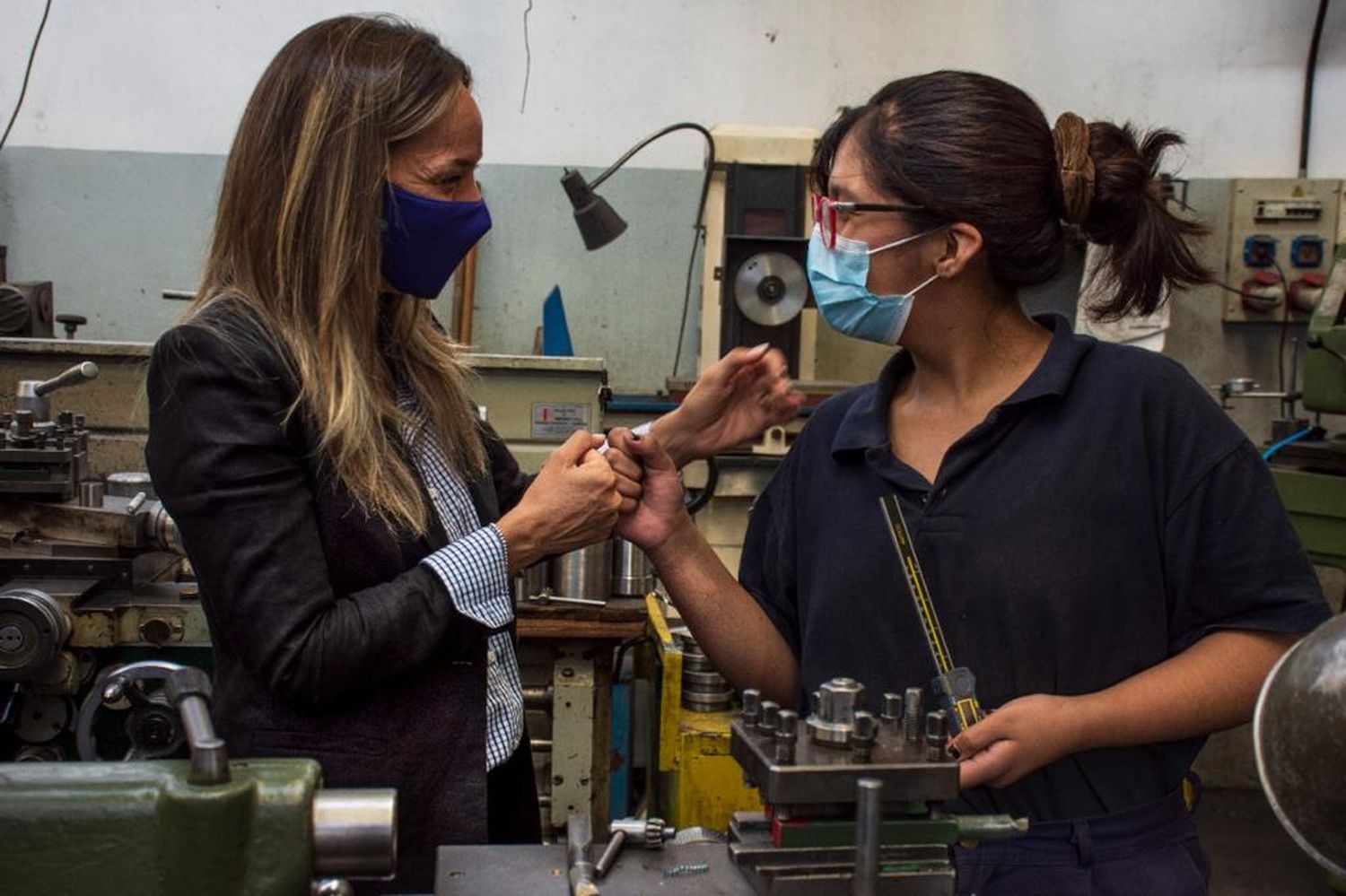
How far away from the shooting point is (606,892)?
0.74m

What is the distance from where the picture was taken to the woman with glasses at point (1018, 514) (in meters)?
1.01

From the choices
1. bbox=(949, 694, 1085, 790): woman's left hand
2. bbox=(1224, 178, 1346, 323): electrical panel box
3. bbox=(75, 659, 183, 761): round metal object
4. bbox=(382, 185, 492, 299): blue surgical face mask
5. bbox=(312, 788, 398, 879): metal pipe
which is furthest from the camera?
bbox=(1224, 178, 1346, 323): electrical panel box

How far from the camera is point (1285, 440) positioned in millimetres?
2629

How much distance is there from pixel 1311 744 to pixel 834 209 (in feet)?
2.55

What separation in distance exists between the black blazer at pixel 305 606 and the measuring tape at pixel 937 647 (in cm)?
Answer: 37

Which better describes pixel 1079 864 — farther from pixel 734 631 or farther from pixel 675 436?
pixel 675 436

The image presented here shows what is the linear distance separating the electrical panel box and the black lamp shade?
5.45ft

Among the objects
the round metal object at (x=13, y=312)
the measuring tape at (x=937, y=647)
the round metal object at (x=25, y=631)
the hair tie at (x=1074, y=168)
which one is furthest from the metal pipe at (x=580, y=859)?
the round metal object at (x=13, y=312)

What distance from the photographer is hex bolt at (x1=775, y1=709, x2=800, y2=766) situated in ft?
2.41

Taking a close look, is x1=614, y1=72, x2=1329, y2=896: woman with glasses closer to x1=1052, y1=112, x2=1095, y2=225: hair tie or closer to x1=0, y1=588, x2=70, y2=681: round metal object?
x1=1052, y1=112, x2=1095, y2=225: hair tie

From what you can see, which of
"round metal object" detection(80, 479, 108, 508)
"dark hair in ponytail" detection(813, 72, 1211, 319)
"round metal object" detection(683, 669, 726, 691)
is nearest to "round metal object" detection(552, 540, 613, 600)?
"round metal object" detection(683, 669, 726, 691)

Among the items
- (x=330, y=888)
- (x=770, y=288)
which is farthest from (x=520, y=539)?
(x=770, y=288)

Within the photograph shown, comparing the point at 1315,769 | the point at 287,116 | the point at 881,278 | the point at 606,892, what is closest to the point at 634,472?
the point at 881,278

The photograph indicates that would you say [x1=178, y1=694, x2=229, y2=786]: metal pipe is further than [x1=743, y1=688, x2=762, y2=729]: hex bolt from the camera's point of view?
No
